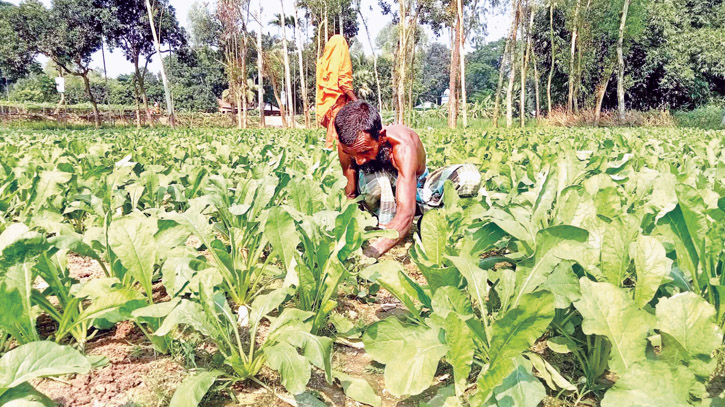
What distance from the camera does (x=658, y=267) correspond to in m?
1.40

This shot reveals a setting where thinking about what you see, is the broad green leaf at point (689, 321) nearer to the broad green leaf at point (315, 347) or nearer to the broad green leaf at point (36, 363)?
the broad green leaf at point (315, 347)

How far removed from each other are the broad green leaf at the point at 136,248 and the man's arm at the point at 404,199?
4.17 ft

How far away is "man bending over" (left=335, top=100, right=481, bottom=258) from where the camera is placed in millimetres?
2873

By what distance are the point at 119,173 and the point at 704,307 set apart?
3010mm

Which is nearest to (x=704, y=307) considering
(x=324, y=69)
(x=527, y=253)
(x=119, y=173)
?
(x=527, y=253)

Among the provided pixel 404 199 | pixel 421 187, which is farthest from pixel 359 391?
pixel 421 187

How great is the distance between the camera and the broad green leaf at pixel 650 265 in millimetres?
1395

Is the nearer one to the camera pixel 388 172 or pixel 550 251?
pixel 550 251

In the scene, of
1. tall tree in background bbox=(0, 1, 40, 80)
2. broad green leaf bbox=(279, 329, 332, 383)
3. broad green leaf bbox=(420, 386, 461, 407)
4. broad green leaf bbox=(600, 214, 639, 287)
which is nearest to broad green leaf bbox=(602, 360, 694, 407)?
broad green leaf bbox=(420, 386, 461, 407)

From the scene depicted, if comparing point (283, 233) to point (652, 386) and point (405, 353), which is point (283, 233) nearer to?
point (405, 353)

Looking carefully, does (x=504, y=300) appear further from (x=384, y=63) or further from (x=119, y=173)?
(x=384, y=63)

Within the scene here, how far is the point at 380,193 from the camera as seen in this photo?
3502 mm

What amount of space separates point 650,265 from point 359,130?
1.89 metres

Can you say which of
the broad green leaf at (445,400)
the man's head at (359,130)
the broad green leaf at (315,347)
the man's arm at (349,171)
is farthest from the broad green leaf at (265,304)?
the man's arm at (349,171)
